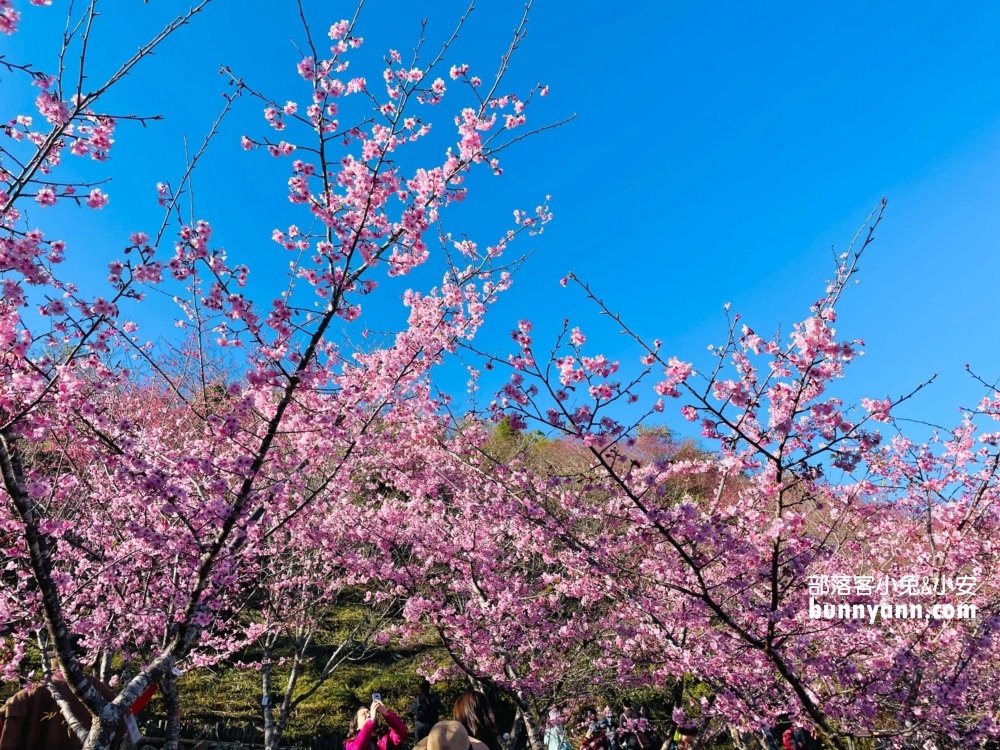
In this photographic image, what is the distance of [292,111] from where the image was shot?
3664mm

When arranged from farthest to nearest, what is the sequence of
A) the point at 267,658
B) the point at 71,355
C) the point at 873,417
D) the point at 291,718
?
the point at 291,718
the point at 267,658
the point at 873,417
the point at 71,355

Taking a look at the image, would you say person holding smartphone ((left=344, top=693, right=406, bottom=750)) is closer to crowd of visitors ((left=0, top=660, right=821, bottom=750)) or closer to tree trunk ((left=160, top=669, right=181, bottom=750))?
crowd of visitors ((left=0, top=660, right=821, bottom=750))

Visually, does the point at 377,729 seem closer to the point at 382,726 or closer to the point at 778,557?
the point at 382,726

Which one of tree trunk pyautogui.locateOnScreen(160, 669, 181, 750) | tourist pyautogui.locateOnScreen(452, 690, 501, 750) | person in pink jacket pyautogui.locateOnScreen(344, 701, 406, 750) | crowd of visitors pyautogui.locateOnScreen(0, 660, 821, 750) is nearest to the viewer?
crowd of visitors pyautogui.locateOnScreen(0, 660, 821, 750)

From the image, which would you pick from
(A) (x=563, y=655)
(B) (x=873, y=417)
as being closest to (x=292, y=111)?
(B) (x=873, y=417)

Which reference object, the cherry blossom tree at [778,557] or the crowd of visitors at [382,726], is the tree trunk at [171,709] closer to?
the crowd of visitors at [382,726]

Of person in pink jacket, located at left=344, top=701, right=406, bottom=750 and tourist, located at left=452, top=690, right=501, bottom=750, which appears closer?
tourist, located at left=452, top=690, right=501, bottom=750

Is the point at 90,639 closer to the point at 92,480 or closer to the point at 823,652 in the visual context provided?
the point at 92,480

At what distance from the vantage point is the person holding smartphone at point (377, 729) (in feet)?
14.0

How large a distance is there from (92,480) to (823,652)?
24.4ft

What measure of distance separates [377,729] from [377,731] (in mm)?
23

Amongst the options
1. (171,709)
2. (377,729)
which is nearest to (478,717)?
(377,729)

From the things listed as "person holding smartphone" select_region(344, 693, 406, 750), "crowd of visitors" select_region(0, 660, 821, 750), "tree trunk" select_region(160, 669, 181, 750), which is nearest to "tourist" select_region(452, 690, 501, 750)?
"crowd of visitors" select_region(0, 660, 821, 750)

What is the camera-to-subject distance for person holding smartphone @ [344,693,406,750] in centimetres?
427
